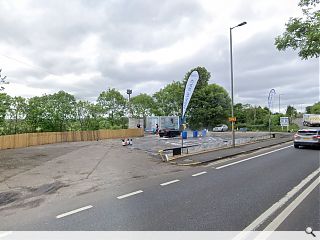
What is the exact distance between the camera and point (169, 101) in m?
80.8

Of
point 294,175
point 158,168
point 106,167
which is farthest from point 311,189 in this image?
point 106,167

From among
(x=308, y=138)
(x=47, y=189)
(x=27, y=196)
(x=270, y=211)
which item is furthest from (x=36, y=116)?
(x=270, y=211)

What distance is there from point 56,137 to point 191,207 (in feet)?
91.1

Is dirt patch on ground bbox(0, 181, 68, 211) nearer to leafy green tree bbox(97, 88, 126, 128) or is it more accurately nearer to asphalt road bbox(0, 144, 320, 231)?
asphalt road bbox(0, 144, 320, 231)

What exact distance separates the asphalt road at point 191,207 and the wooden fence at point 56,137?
19030mm

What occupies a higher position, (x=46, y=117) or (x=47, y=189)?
(x=46, y=117)

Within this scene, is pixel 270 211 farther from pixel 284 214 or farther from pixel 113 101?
pixel 113 101

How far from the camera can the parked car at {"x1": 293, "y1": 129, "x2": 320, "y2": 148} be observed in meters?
19.5

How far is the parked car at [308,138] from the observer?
19511 mm

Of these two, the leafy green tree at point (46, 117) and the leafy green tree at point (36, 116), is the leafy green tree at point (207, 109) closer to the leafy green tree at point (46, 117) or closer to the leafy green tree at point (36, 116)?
the leafy green tree at point (46, 117)

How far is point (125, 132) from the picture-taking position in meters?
39.8

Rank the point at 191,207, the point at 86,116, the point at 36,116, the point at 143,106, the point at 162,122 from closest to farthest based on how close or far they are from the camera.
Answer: the point at 191,207, the point at 36,116, the point at 86,116, the point at 162,122, the point at 143,106

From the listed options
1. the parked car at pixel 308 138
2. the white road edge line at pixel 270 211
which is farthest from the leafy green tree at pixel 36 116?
the white road edge line at pixel 270 211
